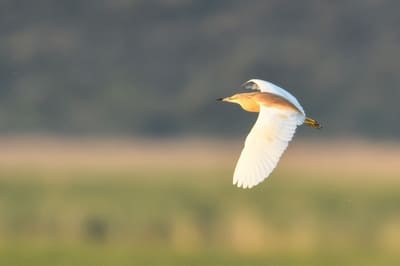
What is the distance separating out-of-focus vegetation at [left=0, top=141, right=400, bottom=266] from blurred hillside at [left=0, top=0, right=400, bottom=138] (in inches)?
482

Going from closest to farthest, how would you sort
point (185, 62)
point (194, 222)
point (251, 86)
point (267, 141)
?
point (267, 141) < point (251, 86) < point (194, 222) < point (185, 62)

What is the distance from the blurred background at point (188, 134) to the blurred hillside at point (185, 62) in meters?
0.03

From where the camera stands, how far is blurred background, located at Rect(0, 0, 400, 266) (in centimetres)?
1020

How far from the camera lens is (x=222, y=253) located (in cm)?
990

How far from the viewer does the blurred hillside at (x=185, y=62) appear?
27203 millimetres

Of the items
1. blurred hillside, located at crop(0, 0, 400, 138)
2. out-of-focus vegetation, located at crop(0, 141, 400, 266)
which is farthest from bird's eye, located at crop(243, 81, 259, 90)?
blurred hillside, located at crop(0, 0, 400, 138)

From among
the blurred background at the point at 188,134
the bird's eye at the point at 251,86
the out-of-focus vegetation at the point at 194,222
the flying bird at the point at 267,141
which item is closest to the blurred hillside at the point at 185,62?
the blurred background at the point at 188,134

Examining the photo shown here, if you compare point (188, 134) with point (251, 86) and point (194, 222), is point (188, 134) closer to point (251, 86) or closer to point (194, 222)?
point (194, 222)

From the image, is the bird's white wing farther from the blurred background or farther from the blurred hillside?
the blurred hillside

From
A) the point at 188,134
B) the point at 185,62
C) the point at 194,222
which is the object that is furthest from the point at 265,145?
the point at 185,62

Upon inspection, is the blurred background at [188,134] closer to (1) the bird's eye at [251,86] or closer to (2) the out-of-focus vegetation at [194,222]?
(2) the out-of-focus vegetation at [194,222]

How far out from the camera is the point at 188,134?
27.7 metres

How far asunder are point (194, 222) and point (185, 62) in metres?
18.8

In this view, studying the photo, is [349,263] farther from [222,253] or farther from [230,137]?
[230,137]
